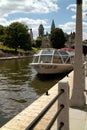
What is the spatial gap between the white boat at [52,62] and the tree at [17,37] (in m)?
68.7

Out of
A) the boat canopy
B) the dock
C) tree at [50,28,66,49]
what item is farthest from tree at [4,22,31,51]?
the dock

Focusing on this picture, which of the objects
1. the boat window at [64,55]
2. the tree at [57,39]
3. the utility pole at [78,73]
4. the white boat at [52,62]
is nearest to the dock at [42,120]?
the utility pole at [78,73]

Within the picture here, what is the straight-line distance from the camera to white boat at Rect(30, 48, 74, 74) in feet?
94.0

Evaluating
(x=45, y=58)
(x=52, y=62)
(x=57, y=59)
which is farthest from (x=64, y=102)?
(x=57, y=59)

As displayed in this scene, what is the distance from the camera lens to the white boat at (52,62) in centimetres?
2866

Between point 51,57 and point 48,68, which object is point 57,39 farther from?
point 48,68

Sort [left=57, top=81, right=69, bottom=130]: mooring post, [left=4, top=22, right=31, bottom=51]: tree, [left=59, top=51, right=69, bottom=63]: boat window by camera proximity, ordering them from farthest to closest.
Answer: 1. [left=4, top=22, right=31, bottom=51]: tree
2. [left=59, top=51, right=69, bottom=63]: boat window
3. [left=57, top=81, right=69, bottom=130]: mooring post

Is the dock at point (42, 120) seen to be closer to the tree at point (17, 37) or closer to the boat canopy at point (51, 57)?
the boat canopy at point (51, 57)

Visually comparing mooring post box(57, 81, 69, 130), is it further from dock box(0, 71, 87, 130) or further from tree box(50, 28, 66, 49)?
tree box(50, 28, 66, 49)

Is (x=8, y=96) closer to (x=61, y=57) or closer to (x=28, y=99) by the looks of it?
(x=28, y=99)

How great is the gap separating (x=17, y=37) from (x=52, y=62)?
72.9 meters

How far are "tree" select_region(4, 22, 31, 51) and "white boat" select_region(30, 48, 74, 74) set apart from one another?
68.7 metres

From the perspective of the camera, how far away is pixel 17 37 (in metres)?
102

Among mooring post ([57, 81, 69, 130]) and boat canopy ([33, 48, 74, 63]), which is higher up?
mooring post ([57, 81, 69, 130])
